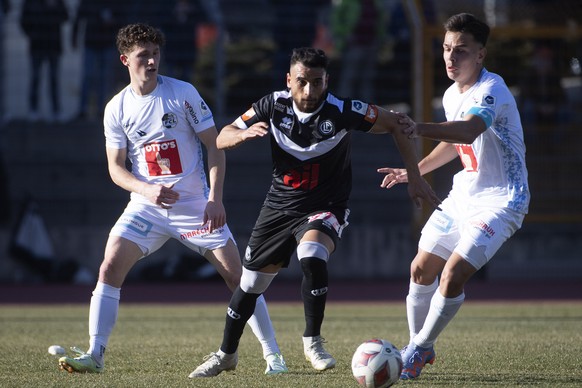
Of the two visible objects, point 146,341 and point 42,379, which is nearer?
point 42,379

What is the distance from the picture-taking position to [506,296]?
14016 millimetres

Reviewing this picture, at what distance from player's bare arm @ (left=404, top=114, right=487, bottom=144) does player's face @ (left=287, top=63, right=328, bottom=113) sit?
2.19ft

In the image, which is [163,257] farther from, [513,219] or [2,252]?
[513,219]

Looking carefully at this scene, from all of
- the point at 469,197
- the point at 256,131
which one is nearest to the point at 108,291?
the point at 256,131

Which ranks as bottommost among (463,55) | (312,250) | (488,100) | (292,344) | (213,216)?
(292,344)

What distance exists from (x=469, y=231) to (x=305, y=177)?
1.09m

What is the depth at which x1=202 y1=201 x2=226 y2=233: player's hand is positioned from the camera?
6578 millimetres

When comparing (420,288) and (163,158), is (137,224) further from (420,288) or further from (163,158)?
(420,288)

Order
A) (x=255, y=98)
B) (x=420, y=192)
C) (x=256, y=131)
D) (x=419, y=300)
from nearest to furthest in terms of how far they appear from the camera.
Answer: (x=256, y=131), (x=420, y=192), (x=419, y=300), (x=255, y=98)

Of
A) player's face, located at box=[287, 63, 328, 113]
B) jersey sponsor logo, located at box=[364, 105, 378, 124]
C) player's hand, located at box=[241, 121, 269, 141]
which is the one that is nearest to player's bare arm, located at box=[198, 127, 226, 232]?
player's hand, located at box=[241, 121, 269, 141]

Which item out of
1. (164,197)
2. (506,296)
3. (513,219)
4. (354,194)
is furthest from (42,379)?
(354,194)

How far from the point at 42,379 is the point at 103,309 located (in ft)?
2.12

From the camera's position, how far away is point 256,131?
5949 mm

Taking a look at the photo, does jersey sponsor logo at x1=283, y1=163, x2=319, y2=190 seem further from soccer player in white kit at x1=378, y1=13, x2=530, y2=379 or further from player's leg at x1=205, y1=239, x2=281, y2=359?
player's leg at x1=205, y1=239, x2=281, y2=359
